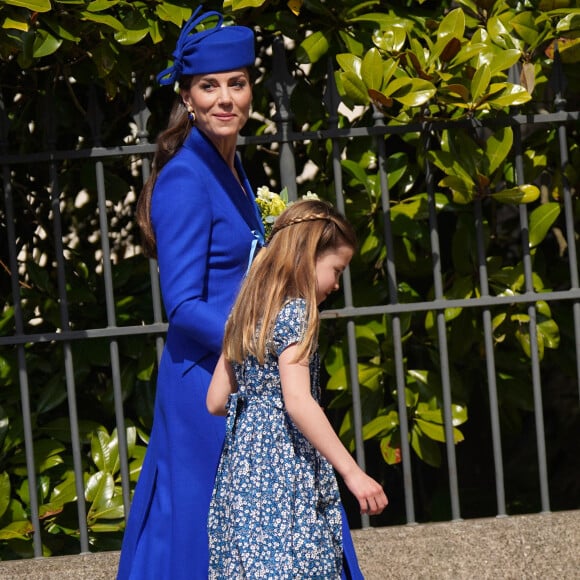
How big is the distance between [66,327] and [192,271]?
3.81ft

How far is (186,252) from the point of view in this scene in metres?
2.66

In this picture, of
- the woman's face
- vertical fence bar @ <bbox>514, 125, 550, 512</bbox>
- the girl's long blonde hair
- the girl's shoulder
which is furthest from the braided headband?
vertical fence bar @ <bbox>514, 125, 550, 512</bbox>

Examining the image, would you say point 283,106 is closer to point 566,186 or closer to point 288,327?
point 566,186

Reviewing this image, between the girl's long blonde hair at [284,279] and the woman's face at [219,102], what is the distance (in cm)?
40

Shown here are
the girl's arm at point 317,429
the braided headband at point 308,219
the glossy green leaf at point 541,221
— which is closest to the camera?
the girl's arm at point 317,429

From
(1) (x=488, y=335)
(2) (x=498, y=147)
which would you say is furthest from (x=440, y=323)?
(2) (x=498, y=147)

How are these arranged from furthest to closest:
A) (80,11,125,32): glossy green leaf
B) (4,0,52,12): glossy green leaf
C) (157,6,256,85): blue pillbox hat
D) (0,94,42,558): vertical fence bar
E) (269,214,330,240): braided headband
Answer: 1. (0,94,42,558): vertical fence bar
2. (80,11,125,32): glossy green leaf
3. (4,0,52,12): glossy green leaf
4. (157,6,256,85): blue pillbox hat
5. (269,214,330,240): braided headband

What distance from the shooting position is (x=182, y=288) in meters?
2.64

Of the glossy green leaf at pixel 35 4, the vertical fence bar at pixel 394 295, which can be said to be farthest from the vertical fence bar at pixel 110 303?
the vertical fence bar at pixel 394 295

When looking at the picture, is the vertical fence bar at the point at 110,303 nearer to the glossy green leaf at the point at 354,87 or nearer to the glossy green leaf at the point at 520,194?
the glossy green leaf at the point at 354,87

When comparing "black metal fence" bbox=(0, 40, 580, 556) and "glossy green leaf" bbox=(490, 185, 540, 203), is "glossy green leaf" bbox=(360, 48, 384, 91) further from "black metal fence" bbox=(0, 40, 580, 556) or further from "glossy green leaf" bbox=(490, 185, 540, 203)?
"glossy green leaf" bbox=(490, 185, 540, 203)

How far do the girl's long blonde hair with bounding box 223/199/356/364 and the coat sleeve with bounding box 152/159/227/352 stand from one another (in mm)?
116

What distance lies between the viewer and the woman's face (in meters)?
2.84

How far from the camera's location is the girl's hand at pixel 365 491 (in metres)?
2.41
